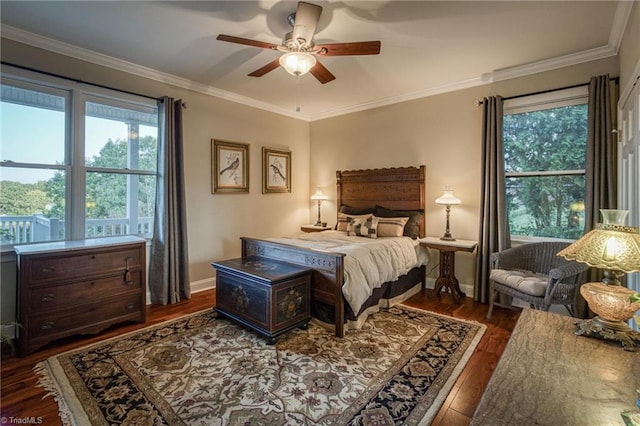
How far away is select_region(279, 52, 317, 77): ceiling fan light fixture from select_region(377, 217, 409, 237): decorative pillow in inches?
92.6

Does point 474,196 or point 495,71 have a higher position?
point 495,71

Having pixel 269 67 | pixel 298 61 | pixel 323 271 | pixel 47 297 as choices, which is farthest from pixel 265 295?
pixel 269 67

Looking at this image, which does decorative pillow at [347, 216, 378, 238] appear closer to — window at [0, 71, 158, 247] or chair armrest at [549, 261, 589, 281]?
chair armrest at [549, 261, 589, 281]

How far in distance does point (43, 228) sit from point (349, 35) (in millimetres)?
3547

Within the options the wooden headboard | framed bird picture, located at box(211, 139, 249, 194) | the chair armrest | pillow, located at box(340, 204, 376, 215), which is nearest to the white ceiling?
framed bird picture, located at box(211, 139, 249, 194)

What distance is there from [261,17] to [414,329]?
314cm

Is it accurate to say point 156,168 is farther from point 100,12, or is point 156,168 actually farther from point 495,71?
point 495,71

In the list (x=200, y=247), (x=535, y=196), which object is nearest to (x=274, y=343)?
(x=200, y=247)

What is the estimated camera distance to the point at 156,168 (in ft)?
12.4

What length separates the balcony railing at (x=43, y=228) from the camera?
2889mm

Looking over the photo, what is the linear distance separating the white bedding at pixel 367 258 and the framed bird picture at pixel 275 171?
4.70ft

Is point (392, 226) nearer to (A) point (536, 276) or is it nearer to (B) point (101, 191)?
(A) point (536, 276)

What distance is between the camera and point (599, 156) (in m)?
3.02

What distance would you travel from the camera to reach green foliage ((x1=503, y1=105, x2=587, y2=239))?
338cm
